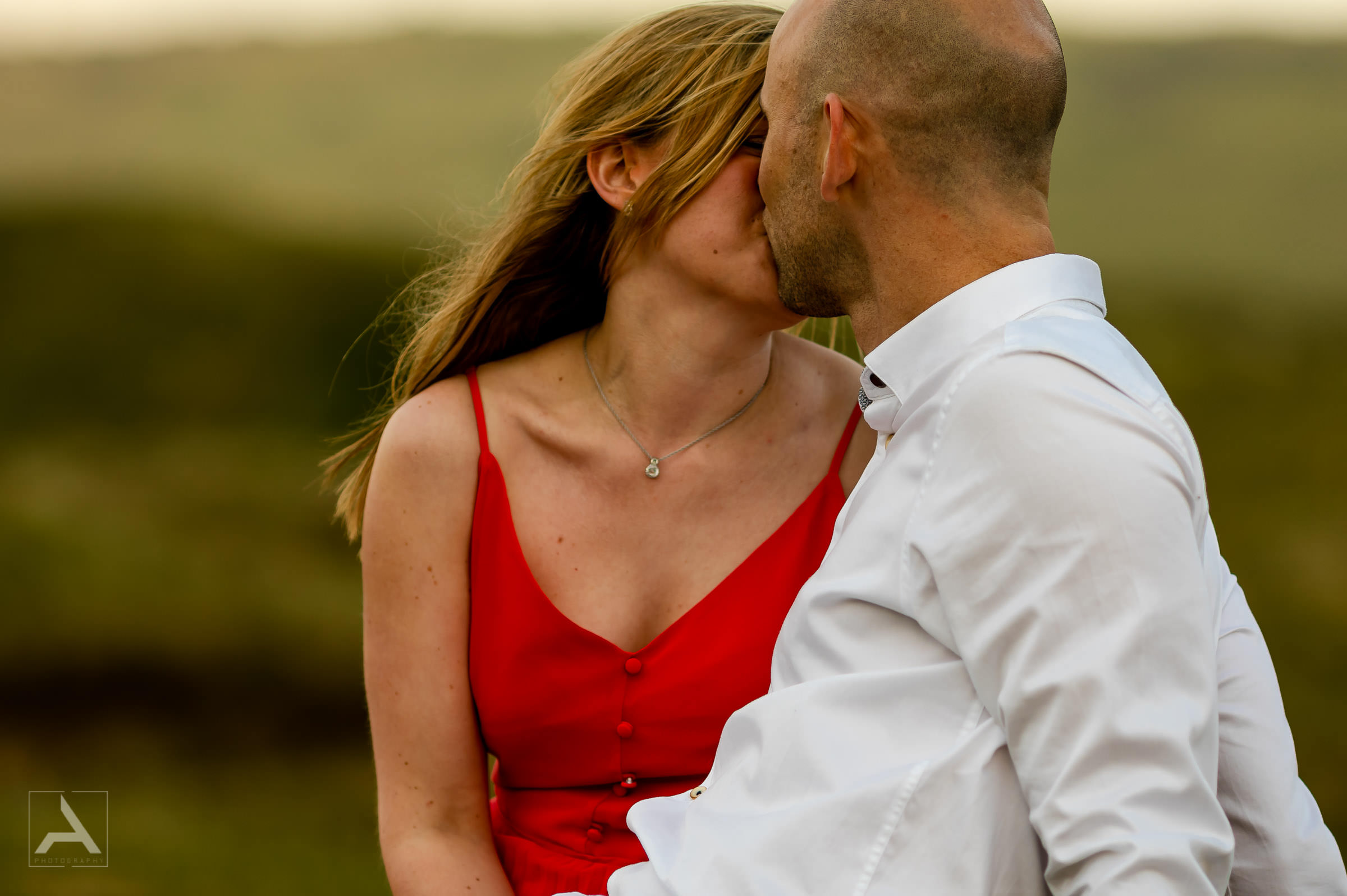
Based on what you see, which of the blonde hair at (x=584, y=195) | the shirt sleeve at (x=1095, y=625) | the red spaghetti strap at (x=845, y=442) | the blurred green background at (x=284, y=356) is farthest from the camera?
the blurred green background at (x=284, y=356)

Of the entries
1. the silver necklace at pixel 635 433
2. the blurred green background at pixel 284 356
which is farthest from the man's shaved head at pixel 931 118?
the blurred green background at pixel 284 356

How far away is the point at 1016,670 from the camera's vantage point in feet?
3.17

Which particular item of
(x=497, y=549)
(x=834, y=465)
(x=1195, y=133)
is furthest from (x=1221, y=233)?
(x=497, y=549)

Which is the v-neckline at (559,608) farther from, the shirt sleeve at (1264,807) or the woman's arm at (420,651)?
the shirt sleeve at (1264,807)

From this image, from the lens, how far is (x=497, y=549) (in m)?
1.72

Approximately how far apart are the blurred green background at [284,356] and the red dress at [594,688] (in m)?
3.32

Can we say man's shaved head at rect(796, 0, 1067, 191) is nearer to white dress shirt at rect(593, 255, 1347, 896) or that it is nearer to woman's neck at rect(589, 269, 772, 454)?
white dress shirt at rect(593, 255, 1347, 896)

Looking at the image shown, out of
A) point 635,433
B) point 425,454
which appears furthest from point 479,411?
point 635,433

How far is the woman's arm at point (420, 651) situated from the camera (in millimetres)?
1695

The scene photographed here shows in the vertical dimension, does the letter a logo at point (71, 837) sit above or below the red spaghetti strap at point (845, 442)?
below

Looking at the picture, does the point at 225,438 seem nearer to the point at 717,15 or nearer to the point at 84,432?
the point at 84,432

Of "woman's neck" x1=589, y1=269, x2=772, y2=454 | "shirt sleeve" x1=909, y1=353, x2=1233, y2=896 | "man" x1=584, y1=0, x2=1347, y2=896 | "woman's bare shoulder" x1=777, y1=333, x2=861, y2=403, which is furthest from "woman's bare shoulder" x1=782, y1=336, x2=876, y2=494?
"shirt sleeve" x1=909, y1=353, x2=1233, y2=896
